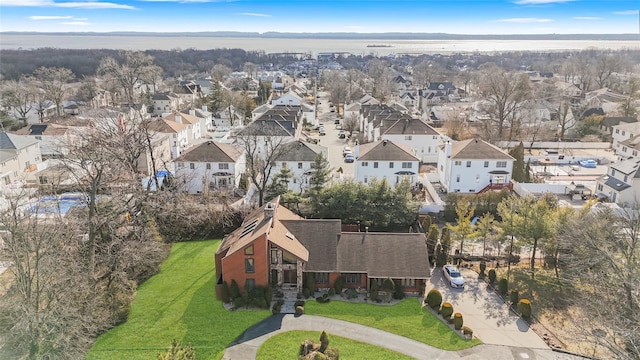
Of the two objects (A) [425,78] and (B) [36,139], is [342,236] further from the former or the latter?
(A) [425,78]

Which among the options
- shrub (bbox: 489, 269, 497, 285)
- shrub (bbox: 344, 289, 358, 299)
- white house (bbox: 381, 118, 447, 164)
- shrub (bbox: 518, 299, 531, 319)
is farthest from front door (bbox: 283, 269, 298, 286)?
white house (bbox: 381, 118, 447, 164)

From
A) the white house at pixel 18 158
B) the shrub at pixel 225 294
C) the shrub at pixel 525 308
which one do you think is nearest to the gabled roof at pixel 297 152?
the shrub at pixel 225 294

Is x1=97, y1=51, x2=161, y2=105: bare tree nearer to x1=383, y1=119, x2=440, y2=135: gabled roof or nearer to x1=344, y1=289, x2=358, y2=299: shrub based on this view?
x1=383, y1=119, x2=440, y2=135: gabled roof

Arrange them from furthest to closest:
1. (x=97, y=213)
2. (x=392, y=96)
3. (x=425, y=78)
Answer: (x=425, y=78) → (x=392, y=96) → (x=97, y=213)

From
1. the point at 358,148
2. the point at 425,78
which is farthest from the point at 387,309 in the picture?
the point at 425,78

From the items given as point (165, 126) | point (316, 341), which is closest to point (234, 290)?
point (316, 341)

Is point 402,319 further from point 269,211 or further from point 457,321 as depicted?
point 269,211
